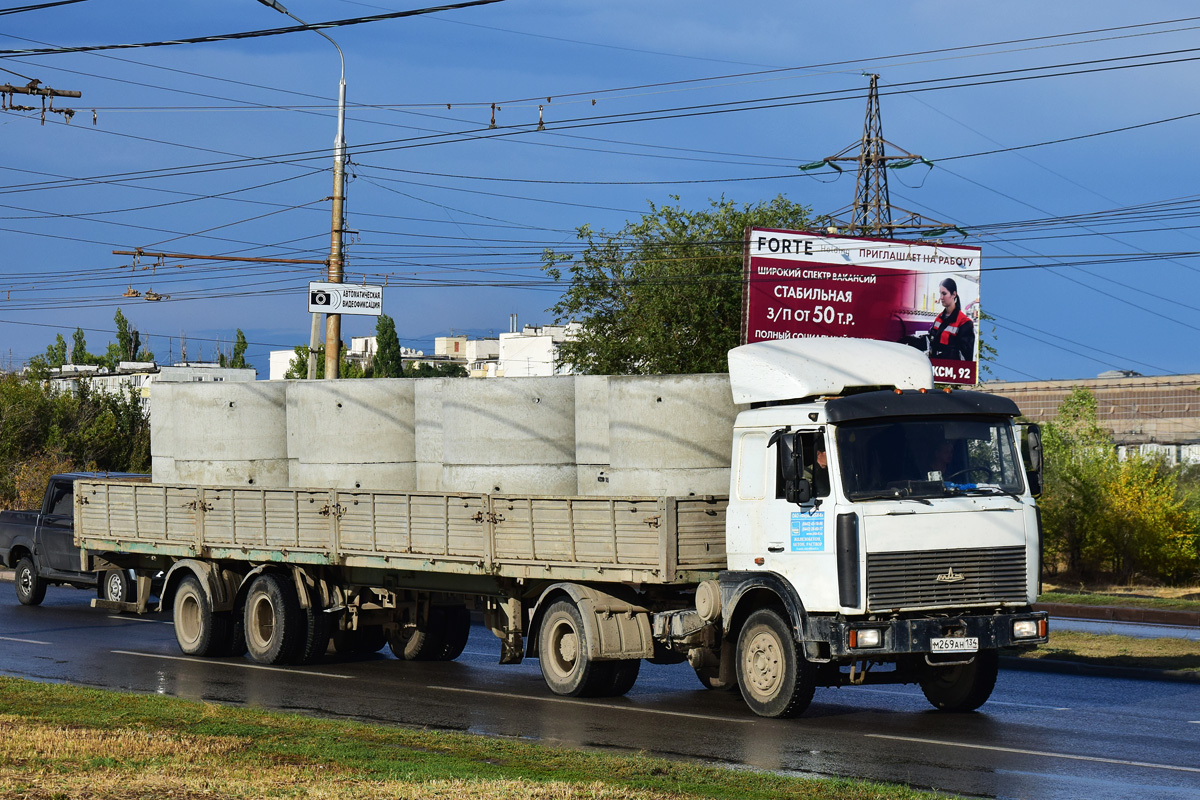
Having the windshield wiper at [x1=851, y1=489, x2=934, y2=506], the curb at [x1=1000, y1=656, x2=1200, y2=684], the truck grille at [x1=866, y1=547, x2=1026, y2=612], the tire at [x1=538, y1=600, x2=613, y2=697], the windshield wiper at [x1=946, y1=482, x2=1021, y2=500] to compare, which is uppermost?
the windshield wiper at [x1=946, y1=482, x2=1021, y2=500]

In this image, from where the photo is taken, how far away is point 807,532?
1145 centimetres

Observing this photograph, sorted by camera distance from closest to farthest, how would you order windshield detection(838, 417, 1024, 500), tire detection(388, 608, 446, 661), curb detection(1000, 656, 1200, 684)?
windshield detection(838, 417, 1024, 500)
curb detection(1000, 656, 1200, 684)
tire detection(388, 608, 446, 661)

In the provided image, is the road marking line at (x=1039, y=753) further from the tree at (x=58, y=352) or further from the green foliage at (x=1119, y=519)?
the tree at (x=58, y=352)

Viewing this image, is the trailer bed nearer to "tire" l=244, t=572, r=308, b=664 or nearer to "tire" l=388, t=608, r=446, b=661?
"tire" l=244, t=572, r=308, b=664

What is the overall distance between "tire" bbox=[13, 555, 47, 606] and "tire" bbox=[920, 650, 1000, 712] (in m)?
16.3

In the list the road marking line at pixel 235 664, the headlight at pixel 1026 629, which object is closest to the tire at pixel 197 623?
the road marking line at pixel 235 664

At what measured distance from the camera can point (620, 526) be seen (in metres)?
12.5

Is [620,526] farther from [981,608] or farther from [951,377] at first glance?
[951,377]

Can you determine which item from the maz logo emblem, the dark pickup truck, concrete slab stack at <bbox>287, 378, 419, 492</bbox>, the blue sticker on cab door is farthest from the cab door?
the maz logo emblem

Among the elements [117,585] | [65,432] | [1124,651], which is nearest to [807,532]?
[1124,651]

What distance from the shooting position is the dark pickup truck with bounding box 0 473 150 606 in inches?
896

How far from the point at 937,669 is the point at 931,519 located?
83.9 inches

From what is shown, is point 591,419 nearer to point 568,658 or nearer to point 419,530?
point 419,530

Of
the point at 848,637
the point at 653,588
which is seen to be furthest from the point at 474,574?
the point at 848,637
